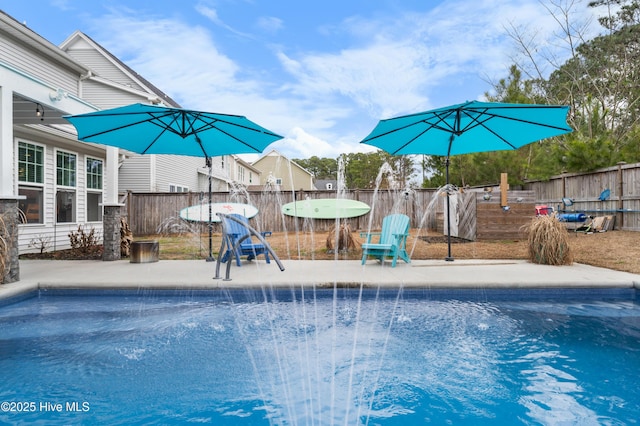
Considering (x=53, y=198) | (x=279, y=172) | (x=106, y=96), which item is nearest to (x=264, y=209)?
(x=53, y=198)

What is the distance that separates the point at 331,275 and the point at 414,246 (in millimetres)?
4195

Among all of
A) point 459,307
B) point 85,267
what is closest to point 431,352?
point 459,307

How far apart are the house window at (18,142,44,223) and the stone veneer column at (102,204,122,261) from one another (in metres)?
2.14

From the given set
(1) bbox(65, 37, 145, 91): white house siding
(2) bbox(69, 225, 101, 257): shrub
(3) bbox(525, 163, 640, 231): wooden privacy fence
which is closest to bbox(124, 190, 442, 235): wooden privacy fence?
(3) bbox(525, 163, 640, 231): wooden privacy fence

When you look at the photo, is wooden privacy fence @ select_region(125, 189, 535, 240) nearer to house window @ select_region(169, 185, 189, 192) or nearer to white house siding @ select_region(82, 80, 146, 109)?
house window @ select_region(169, 185, 189, 192)

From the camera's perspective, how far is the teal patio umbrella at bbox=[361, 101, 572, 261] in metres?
5.62

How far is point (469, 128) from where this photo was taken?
6594mm

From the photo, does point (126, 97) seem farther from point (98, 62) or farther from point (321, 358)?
point (321, 358)

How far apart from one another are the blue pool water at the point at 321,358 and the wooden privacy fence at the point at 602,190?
21.8ft

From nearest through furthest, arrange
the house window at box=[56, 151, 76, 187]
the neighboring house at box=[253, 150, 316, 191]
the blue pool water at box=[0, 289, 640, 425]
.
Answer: the blue pool water at box=[0, 289, 640, 425] < the house window at box=[56, 151, 76, 187] < the neighboring house at box=[253, 150, 316, 191]

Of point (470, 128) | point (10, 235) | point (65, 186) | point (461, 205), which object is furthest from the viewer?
point (461, 205)

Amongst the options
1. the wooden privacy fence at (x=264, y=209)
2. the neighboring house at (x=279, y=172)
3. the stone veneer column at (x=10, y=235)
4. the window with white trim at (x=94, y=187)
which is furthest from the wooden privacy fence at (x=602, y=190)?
the neighboring house at (x=279, y=172)

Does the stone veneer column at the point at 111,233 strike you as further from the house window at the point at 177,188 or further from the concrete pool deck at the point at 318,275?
the house window at the point at 177,188

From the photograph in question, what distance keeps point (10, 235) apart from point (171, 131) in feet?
9.25
